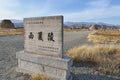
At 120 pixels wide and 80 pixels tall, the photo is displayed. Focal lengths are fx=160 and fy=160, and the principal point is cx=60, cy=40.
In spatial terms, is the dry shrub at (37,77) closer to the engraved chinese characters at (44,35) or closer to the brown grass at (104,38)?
the engraved chinese characters at (44,35)

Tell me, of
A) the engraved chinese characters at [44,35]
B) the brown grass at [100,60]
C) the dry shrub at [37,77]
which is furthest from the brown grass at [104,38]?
the dry shrub at [37,77]

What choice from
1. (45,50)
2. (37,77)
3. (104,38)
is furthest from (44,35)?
(104,38)

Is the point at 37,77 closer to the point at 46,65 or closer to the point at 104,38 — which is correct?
the point at 46,65

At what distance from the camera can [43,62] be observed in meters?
5.59

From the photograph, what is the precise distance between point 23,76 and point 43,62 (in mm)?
1022

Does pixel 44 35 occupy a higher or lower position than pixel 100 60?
higher

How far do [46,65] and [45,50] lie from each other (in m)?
0.53

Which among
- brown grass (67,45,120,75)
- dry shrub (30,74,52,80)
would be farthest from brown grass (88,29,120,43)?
dry shrub (30,74,52,80)

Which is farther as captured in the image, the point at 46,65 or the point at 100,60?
the point at 100,60

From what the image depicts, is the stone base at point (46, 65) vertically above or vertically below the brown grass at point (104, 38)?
below

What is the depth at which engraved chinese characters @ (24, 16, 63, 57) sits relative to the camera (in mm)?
5281

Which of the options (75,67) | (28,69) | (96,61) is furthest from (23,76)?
(96,61)

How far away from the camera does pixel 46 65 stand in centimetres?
556

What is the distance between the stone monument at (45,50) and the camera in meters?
5.24
